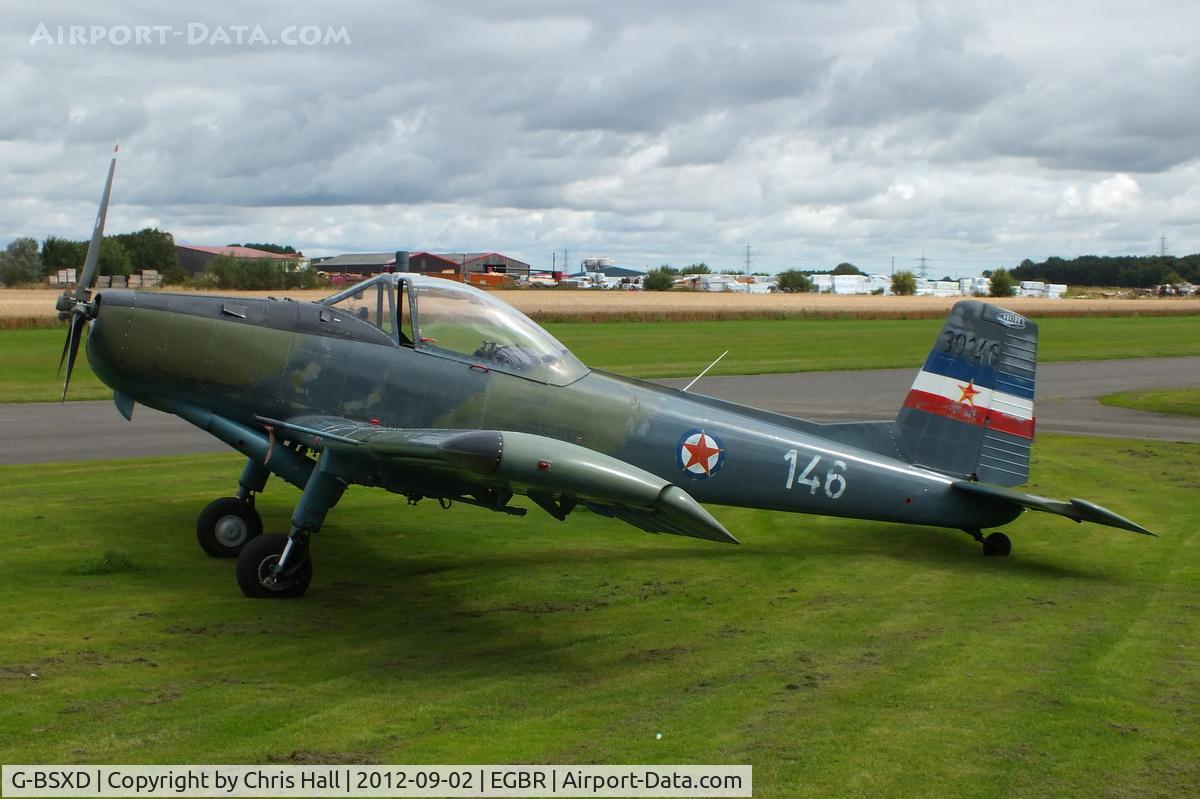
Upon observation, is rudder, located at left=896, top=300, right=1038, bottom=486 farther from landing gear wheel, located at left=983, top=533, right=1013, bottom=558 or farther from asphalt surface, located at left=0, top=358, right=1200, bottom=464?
asphalt surface, located at left=0, top=358, right=1200, bottom=464

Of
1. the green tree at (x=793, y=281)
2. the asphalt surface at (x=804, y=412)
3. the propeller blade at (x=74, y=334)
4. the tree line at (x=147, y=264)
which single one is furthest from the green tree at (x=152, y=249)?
the green tree at (x=793, y=281)

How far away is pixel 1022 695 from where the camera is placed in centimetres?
664

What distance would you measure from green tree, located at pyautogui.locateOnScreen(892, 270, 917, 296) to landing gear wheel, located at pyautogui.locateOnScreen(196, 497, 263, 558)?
14961 centimetres

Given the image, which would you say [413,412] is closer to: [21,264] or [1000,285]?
[21,264]

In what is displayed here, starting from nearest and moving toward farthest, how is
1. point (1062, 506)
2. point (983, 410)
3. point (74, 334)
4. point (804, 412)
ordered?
point (1062, 506) < point (74, 334) < point (983, 410) < point (804, 412)

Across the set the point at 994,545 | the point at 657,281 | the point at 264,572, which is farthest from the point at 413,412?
the point at 657,281

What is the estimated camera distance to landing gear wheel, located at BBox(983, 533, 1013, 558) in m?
10.3

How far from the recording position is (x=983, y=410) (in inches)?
404

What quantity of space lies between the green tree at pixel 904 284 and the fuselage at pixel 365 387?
149 metres

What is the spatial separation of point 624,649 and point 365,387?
2981mm

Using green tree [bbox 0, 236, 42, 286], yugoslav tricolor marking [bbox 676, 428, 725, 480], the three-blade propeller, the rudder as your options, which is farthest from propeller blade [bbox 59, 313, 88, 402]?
green tree [bbox 0, 236, 42, 286]

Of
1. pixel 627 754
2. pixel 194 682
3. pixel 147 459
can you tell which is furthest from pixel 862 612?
pixel 147 459

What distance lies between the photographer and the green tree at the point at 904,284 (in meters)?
153

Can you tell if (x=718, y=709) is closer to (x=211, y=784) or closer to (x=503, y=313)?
(x=211, y=784)
